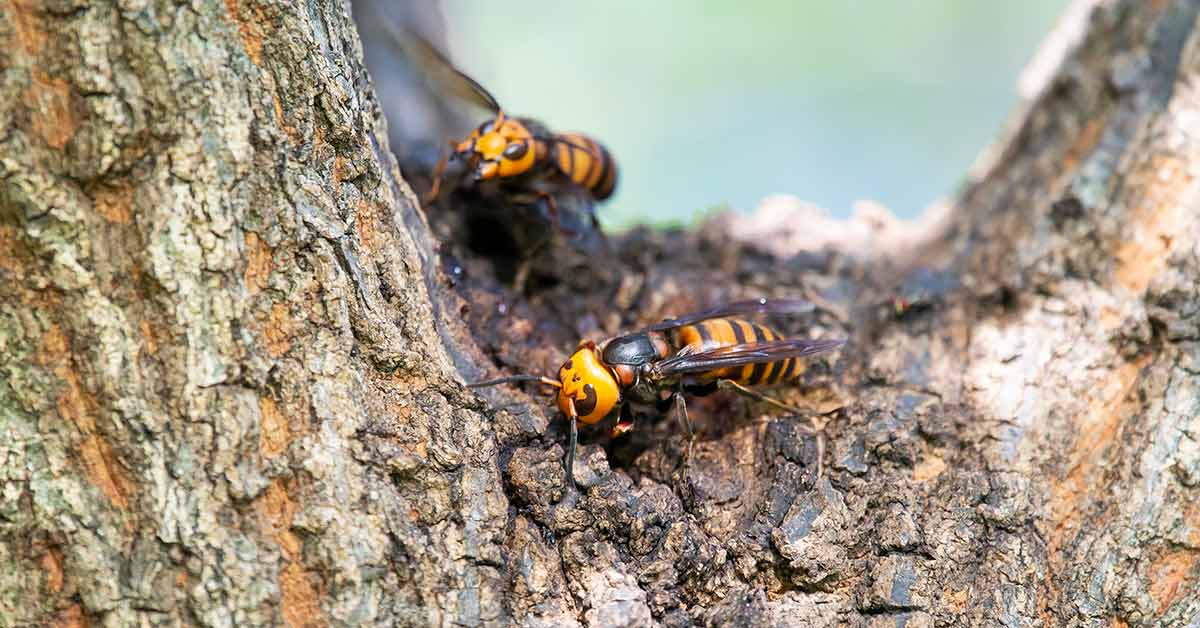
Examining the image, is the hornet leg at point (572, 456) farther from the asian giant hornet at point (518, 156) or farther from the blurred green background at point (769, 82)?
the blurred green background at point (769, 82)

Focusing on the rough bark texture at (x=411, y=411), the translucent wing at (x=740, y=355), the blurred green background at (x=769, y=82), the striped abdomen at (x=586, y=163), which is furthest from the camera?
the blurred green background at (x=769, y=82)

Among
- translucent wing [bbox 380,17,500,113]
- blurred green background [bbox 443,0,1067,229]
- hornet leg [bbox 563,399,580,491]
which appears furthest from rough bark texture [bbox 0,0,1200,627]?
blurred green background [bbox 443,0,1067,229]

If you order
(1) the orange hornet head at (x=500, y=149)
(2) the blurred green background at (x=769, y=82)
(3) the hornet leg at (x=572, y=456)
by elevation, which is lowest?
(3) the hornet leg at (x=572, y=456)

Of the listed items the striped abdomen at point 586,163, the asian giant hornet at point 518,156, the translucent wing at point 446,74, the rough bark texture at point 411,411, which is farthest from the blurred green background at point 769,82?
the rough bark texture at point 411,411

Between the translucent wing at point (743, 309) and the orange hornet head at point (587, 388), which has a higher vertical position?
the translucent wing at point (743, 309)

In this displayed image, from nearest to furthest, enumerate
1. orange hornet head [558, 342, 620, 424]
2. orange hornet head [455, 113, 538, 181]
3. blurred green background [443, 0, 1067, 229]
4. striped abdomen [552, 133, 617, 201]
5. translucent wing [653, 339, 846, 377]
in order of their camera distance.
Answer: orange hornet head [558, 342, 620, 424] < translucent wing [653, 339, 846, 377] < orange hornet head [455, 113, 538, 181] < striped abdomen [552, 133, 617, 201] < blurred green background [443, 0, 1067, 229]

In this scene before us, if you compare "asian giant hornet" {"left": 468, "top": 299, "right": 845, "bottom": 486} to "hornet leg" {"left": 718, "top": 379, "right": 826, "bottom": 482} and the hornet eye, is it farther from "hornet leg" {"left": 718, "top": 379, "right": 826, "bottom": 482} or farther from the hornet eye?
the hornet eye

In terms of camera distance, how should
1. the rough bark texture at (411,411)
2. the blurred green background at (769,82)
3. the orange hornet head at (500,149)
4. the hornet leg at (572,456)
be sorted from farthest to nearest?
1. the blurred green background at (769,82)
2. the orange hornet head at (500,149)
3. the hornet leg at (572,456)
4. the rough bark texture at (411,411)
